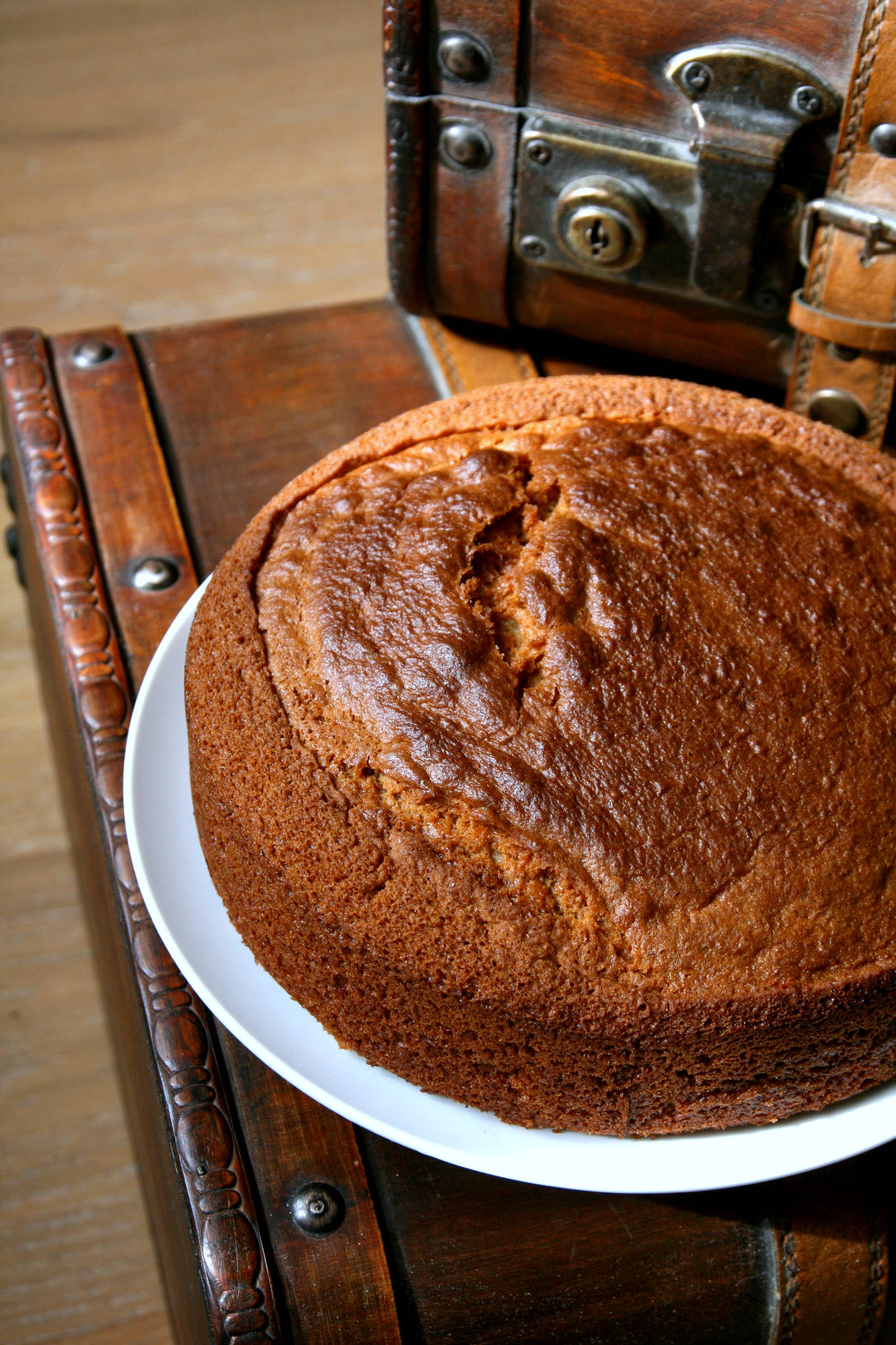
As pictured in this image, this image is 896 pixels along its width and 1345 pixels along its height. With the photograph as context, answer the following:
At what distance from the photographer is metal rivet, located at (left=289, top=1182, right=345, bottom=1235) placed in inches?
37.3

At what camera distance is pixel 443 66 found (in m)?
1.28

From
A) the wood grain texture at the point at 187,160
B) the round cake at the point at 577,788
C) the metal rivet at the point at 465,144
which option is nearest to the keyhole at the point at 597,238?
the metal rivet at the point at 465,144

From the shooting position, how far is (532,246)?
4.51 ft

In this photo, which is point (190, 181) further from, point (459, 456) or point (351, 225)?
point (459, 456)

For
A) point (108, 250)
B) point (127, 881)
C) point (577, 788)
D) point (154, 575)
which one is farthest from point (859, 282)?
point (108, 250)

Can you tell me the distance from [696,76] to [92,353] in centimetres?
77

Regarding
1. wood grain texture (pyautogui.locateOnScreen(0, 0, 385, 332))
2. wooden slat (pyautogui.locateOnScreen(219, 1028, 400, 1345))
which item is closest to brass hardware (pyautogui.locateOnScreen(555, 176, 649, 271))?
wooden slat (pyautogui.locateOnScreen(219, 1028, 400, 1345))

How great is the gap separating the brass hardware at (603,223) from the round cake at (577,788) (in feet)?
1.20

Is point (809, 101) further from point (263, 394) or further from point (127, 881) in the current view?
point (127, 881)

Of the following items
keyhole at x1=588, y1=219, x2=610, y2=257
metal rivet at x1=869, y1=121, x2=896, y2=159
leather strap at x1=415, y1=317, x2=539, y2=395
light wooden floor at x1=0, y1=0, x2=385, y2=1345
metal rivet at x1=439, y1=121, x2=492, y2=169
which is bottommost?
light wooden floor at x1=0, y1=0, x2=385, y2=1345

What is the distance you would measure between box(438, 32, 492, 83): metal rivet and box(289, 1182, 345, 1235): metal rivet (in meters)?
1.02

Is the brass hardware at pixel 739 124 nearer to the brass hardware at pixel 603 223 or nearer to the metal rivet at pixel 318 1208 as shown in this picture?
the brass hardware at pixel 603 223

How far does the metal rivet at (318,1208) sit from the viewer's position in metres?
0.95

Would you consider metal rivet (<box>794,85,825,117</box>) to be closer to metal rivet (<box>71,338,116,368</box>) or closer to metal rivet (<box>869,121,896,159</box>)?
metal rivet (<box>869,121,896,159</box>)
